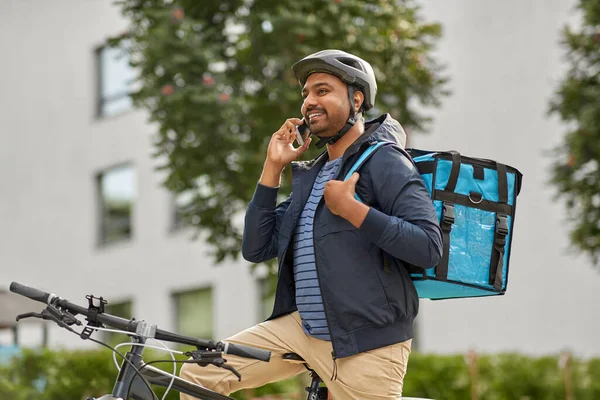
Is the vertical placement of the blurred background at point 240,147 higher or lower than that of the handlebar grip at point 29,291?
higher

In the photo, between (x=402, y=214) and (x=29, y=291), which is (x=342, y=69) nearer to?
(x=402, y=214)

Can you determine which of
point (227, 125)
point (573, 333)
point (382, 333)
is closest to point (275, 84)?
point (227, 125)

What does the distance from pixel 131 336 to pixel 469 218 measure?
1315 millimetres

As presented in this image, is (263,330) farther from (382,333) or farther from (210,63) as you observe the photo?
(210,63)

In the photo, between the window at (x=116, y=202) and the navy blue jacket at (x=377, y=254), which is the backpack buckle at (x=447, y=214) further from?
the window at (x=116, y=202)

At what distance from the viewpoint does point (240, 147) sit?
8.73 meters

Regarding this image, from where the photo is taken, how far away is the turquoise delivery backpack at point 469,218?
343 centimetres

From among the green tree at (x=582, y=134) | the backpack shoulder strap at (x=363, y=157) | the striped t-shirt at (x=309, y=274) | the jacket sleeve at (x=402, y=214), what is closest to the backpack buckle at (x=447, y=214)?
the jacket sleeve at (x=402, y=214)

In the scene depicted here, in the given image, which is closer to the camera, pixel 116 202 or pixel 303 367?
pixel 303 367

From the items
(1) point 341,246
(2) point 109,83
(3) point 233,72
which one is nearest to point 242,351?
(1) point 341,246

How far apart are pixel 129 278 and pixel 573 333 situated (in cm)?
1180

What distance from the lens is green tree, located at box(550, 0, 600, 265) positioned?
8.85m

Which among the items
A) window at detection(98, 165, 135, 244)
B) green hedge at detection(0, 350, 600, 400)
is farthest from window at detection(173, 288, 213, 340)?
green hedge at detection(0, 350, 600, 400)

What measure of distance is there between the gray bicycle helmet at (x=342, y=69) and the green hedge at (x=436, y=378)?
628 cm
